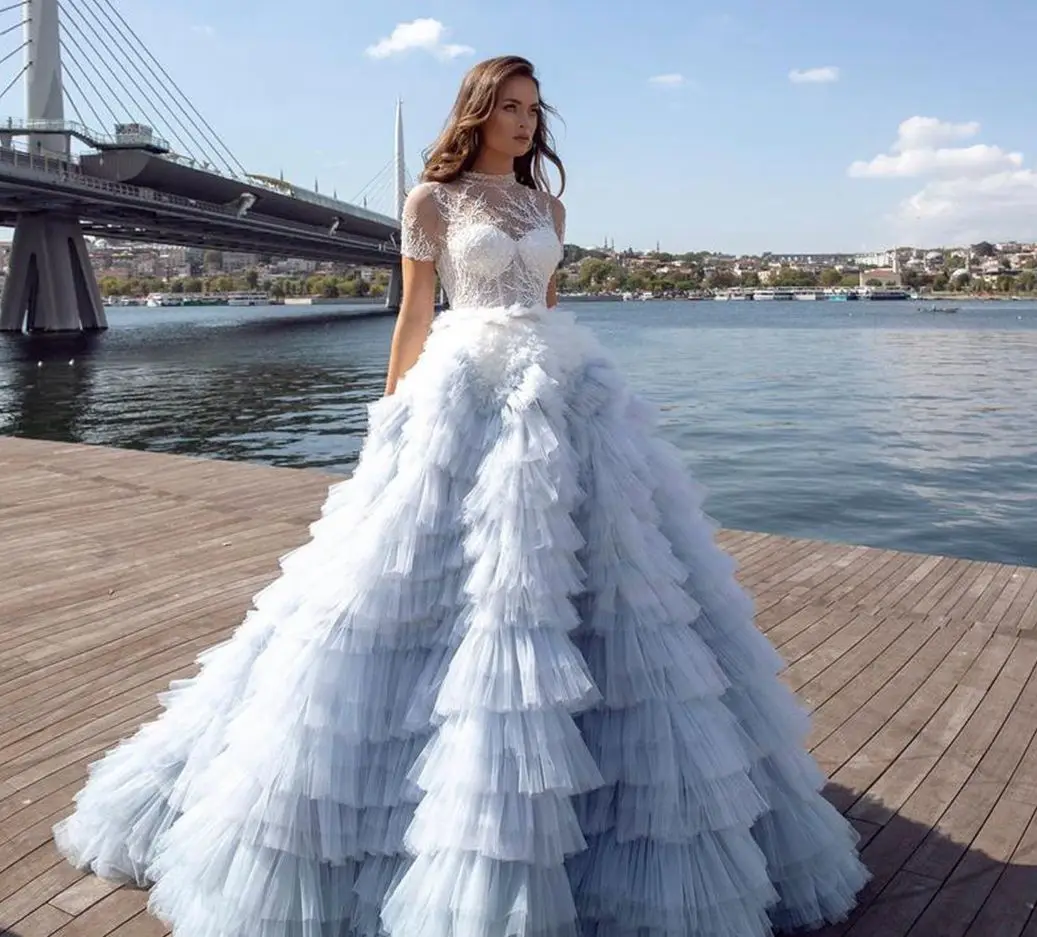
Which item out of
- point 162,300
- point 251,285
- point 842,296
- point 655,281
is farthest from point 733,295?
point 162,300

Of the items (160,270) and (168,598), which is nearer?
(168,598)

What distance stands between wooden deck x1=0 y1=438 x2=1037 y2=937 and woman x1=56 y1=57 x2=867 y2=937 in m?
0.44

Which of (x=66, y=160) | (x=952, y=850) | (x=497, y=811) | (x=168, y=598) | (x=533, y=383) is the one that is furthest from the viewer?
(x=66, y=160)

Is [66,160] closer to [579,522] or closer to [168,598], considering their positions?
[168,598]

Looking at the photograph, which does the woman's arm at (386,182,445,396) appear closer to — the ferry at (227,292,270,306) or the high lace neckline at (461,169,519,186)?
the high lace neckline at (461,169,519,186)

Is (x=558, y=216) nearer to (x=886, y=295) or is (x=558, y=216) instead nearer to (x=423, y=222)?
(x=423, y=222)

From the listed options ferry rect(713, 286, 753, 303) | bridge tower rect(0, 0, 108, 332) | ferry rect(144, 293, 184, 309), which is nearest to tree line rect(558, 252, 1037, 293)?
ferry rect(713, 286, 753, 303)

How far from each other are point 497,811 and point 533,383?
101 cm

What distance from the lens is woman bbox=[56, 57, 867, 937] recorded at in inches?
88.1

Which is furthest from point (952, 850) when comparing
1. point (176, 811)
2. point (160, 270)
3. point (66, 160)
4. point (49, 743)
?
point (160, 270)

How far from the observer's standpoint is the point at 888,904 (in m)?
2.88

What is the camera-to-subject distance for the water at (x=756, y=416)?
14031mm

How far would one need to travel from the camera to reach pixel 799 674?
464cm

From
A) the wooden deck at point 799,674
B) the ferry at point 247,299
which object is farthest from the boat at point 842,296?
the wooden deck at point 799,674
